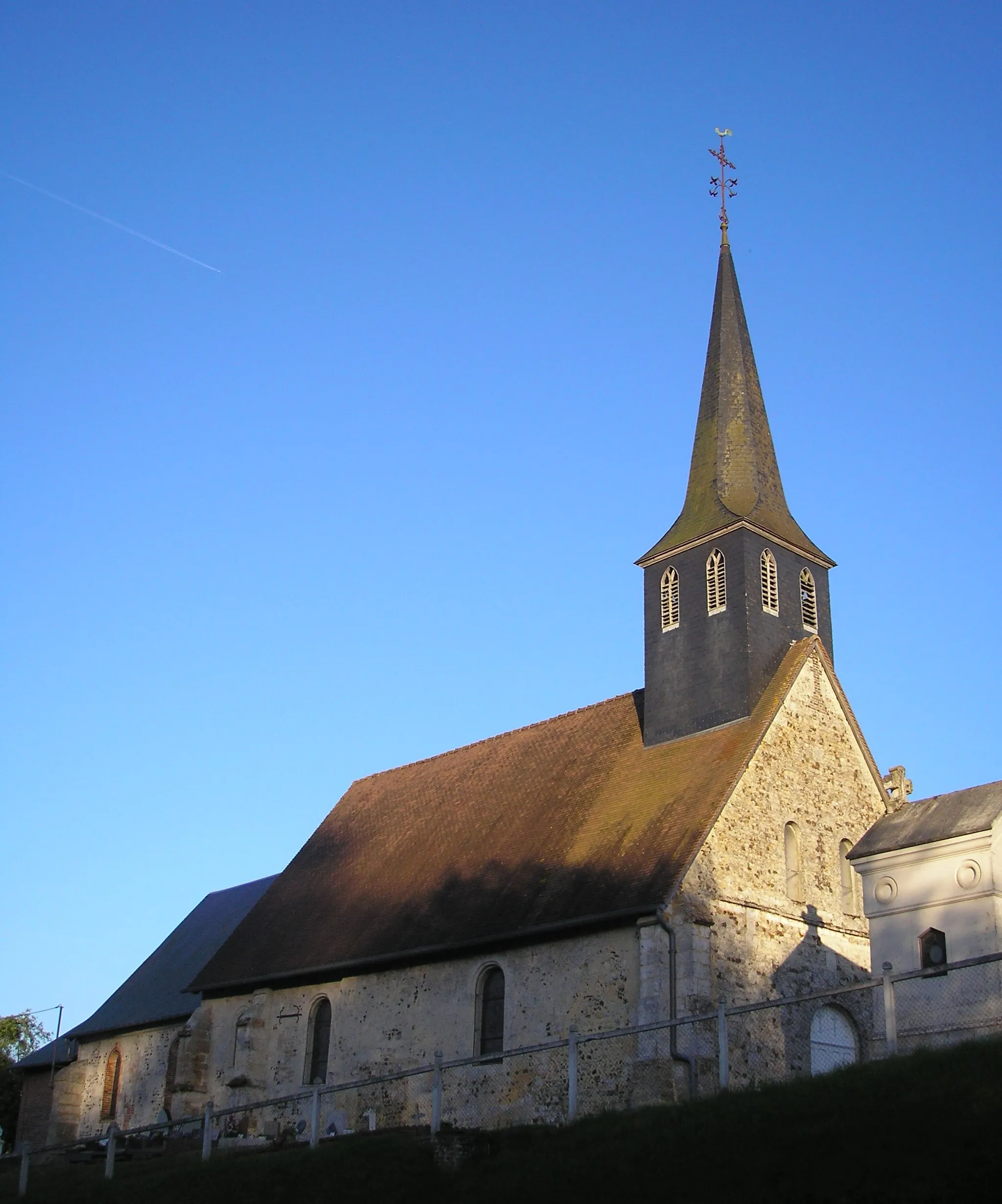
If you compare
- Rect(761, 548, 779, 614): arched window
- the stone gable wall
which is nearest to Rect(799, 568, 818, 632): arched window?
Rect(761, 548, 779, 614): arched window

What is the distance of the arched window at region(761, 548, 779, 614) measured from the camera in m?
25.1

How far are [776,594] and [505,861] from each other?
22.7 ft

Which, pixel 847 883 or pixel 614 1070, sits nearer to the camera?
pixel 614 1070

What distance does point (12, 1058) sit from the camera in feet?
165

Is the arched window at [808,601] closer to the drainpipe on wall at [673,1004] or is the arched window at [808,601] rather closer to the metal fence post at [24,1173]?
the drainpipe on wall at [673,1004]

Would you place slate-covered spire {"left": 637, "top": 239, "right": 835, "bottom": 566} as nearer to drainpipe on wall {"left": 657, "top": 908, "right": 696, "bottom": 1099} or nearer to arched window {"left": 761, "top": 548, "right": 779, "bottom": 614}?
arched window {"left": 761, "top": 548, "right": 779, "bottom": 614}

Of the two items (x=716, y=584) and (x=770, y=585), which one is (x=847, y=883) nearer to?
(x=770, y=585)

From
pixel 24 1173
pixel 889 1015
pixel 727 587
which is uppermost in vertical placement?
pixel 727 587

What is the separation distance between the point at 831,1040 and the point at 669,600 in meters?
8.49

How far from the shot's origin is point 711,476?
27.4 m

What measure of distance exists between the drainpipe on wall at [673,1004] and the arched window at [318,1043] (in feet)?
27.6

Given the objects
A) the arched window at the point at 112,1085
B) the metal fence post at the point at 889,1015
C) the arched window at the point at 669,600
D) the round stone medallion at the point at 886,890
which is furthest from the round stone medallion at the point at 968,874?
the arched window at the point at 112,1085

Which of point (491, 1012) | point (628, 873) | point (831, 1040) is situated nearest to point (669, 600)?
point (628, 873)

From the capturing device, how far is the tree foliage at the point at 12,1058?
43312 mm
